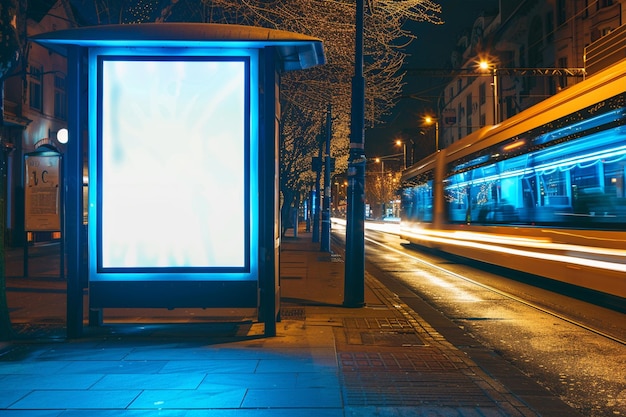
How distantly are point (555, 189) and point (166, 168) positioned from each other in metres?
7.45

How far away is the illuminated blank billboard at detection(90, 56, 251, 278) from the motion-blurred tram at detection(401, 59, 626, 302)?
5.76 meters

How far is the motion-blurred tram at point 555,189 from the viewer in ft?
29.7

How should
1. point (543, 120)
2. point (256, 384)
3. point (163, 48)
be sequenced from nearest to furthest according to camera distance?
point (256, 384) → point (163, 48) → point (543, 120)

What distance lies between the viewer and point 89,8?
16547mm

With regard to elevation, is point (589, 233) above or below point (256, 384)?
above

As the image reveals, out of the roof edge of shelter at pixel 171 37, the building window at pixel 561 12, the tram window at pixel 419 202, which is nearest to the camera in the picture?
the roof edge of shelter at pixel 171 37

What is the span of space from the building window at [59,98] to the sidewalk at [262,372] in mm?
21001

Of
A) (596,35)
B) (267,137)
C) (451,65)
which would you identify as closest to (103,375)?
(267,137)

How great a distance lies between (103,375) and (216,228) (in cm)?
228

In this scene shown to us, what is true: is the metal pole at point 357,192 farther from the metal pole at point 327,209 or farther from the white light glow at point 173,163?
the metal pole at point 327,209

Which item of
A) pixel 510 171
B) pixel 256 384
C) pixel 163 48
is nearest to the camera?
pixel 256 384

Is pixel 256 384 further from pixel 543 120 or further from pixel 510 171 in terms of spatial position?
pixel 510 171

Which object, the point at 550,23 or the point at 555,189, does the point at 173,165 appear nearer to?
the point at 555,189

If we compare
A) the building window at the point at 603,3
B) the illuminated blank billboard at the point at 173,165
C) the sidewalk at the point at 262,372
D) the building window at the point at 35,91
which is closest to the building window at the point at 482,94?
the building window at the point at 603,3
